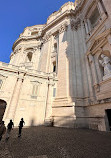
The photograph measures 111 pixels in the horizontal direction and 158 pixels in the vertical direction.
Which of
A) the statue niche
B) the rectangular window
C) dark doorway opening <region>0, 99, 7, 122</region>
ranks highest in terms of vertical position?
the statue niche

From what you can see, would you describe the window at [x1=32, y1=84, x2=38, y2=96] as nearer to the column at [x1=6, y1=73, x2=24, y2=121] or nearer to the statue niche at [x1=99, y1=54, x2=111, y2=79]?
the column at [x1=6, y1=73, x2=24, y2=121]

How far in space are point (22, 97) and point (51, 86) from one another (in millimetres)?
5180

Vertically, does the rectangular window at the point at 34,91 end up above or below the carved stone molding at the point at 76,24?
below

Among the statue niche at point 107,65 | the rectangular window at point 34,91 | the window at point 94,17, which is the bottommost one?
the rectangular window at point 34,91

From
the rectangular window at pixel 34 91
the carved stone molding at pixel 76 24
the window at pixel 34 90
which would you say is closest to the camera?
the rectangular window at pixel 34 91

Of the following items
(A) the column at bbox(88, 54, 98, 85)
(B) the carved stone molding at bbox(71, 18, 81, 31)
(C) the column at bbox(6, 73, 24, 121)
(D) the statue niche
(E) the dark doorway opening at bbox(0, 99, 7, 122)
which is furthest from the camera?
(B) the carved stone molding at bbox(71, 18, 81, 31)

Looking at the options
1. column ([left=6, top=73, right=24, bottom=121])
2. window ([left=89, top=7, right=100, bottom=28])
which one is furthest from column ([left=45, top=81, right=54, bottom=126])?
window ([left=89, top=7, right=100, bottom=28])

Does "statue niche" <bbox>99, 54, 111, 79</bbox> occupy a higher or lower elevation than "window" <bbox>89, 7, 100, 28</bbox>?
lower

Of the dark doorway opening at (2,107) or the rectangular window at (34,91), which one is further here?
the rectangular window at (34,91)

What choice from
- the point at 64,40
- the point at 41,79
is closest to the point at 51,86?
the point at 41,79

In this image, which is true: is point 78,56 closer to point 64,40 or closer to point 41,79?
point 64,40

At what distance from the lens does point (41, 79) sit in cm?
1611

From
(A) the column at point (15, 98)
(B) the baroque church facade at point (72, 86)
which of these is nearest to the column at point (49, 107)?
(B) the baroque church facade at point (72, 86)

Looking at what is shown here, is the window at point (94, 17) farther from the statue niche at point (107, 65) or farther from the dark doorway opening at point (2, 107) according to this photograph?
the dark doorway opening at point (2, 107)
